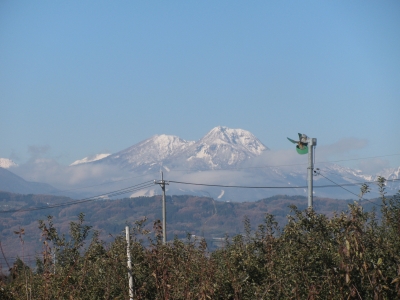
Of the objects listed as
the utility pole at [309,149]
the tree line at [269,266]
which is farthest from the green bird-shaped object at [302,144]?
the tree line at [269,266]

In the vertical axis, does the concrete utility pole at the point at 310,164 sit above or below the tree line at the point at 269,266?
above

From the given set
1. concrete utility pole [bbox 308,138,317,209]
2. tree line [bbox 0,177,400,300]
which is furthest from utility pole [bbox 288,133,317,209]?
tree line [bbox 0,177,400,300]

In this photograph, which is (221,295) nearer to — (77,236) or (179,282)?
(179,282)

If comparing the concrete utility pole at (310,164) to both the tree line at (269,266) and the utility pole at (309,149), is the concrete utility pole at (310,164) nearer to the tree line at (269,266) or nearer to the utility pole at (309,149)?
the utility pole at (309,149)

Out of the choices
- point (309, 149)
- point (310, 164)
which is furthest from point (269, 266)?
point (309, 149)

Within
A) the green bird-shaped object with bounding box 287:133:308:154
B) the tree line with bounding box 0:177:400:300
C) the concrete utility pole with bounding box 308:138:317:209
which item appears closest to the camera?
the tree line with bounding box 0:177:400:300

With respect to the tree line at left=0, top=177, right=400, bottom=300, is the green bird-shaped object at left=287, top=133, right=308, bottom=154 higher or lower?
higher

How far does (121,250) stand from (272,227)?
9.50ft

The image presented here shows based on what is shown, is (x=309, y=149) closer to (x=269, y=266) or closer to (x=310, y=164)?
(x=310, y=164)

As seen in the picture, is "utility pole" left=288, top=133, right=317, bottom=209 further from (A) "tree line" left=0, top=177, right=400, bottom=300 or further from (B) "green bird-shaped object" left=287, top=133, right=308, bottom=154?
(A) "tree line" left=0, top=177, right=400, bottom=300

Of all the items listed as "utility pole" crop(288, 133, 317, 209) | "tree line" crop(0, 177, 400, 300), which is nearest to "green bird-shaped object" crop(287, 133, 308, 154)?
"utility pole" crop(288, 133, 317, 209)

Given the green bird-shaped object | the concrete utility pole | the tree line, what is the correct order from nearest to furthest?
the tree line, the concrete utility pole, the green bird-shaped object

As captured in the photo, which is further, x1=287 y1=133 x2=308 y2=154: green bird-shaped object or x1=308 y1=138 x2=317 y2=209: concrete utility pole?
x1=287 y1=133 x2=308 y2=154: green bird-shaped object

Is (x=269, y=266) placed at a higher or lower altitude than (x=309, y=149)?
lower
